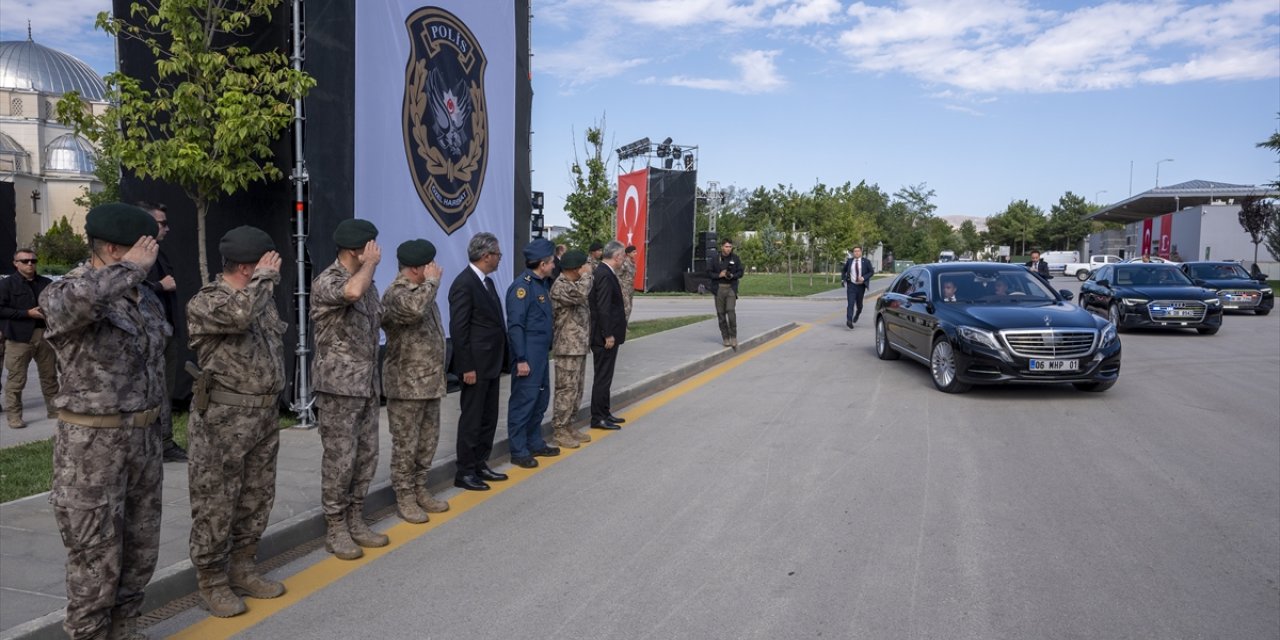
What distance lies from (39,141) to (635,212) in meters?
75.5

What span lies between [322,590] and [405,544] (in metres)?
0.75

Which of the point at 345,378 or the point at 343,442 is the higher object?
the point at 345,378

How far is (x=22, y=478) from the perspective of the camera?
599 centimetres

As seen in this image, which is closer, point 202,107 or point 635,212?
point 202,107

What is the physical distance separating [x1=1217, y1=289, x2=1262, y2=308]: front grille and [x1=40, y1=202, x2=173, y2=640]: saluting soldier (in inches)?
1045

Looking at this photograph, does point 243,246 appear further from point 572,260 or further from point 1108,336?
point 1108,336

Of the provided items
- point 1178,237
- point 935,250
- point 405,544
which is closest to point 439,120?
point 405,544

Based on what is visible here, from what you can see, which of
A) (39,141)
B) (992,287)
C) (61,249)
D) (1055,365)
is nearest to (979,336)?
(1055,365)

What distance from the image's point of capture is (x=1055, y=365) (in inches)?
377

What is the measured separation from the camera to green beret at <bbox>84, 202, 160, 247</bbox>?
3270 mm

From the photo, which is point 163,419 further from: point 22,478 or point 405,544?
point 22,478

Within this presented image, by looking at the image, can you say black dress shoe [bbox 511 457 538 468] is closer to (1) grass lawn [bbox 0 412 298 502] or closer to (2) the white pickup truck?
(1) grass lawn [bbox 0 412 298 502]

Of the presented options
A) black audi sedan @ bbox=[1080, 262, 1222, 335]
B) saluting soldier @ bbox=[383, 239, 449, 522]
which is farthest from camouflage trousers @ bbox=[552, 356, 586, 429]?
black audi sedan @ bbox=[1080, 262, 1222, 335]

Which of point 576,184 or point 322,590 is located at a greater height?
point 576,184
